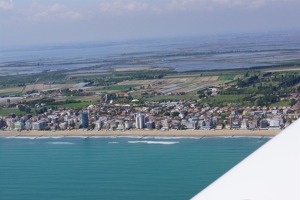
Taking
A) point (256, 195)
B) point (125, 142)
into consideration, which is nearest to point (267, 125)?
point (125, 142)

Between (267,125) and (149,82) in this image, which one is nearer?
(267,125)

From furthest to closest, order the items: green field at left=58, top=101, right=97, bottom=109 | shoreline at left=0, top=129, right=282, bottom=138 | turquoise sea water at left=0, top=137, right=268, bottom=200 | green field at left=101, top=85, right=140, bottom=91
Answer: green field at left=101, top=85, right=140, bottom=91
green field at left=58, top=101, right=97, bottom=109
shoreline at left=0, top=129, right=282, bottom=138
turquoise sea water at left=0, top=137, right=268, bottom=200

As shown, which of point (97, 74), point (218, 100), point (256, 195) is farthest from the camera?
point (97, 74)

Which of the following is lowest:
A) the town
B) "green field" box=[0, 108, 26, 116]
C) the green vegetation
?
"green field" box=[0, 108, 26, 116]

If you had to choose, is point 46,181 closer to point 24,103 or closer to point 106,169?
point 106,169

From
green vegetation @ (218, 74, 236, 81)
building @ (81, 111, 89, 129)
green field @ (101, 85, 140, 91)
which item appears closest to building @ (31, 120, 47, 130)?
building @ (81, 111, 89, 129)

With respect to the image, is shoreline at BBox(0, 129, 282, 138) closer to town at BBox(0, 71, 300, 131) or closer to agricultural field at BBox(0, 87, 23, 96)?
town at BBox(0, 71, 300, 131)

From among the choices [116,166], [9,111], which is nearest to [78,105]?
[9,111]
